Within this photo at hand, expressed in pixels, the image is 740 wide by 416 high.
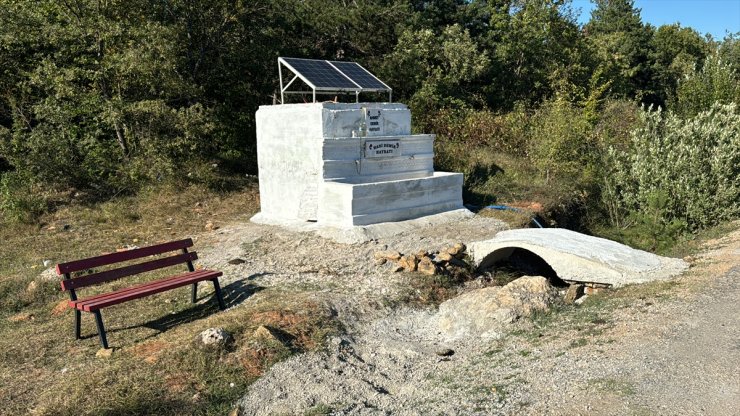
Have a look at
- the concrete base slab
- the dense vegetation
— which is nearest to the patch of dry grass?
the concrete base slab

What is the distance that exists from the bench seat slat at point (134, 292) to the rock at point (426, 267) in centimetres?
277

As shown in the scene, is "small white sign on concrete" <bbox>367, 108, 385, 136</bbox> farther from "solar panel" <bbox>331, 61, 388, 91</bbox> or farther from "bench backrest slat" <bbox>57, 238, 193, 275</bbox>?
"bench backrest slat" <bbox>57, 238, 193, 275</bbox>

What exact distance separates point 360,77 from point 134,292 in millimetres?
7246

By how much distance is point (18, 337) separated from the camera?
6094 mm

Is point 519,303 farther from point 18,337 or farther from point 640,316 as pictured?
point 18,337

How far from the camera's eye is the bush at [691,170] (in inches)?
444

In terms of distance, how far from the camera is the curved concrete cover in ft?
24.8

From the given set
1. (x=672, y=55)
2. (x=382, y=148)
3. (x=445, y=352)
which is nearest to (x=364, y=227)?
(x=382, y=148)

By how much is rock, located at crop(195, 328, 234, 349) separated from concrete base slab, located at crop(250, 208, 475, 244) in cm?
368

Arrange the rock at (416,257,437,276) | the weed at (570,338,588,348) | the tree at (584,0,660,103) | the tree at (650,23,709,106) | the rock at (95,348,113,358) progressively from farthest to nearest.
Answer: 1. the tree at (650,23,709,106)
2. the tree at (584,0,660,103)
3. the rock at (416,257,437,276)
4. the rock at (95,348,113,358)
5. the weed at (570,338,588,348)

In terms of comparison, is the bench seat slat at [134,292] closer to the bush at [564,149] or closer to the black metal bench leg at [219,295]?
the black metal bench leg at [219,295]

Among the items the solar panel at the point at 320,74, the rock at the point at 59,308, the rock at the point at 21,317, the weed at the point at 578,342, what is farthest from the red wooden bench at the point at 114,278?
the solar panel at the point at 320,74

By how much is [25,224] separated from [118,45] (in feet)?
15.7

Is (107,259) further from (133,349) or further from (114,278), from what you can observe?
(133,349)
